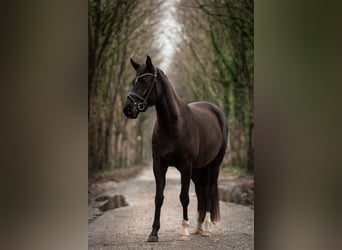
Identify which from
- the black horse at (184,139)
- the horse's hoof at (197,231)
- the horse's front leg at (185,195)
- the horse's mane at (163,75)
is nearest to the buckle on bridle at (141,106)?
the black horse at (184,139)

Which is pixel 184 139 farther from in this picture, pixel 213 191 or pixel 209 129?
pixel 213 191

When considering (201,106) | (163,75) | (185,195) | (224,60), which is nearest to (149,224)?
(185,195)

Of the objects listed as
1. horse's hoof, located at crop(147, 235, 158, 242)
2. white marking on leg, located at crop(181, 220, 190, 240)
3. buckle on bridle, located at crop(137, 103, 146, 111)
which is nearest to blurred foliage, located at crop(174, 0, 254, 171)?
buckle on bridle, located at crop(137, 103, 146, 111)

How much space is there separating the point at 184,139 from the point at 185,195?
16.2 inches

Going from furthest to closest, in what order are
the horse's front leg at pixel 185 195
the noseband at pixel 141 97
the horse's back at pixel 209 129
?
Result: the horse's back at pixel 209 129, the horse's front leg at pixel 185 195, the noseband at pixel 141 97

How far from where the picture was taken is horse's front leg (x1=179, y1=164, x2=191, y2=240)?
11.6 ft

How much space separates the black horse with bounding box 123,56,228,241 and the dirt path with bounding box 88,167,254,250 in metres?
0.05

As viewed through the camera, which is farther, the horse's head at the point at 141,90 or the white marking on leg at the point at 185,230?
the white marking on leg at the point at 185,230

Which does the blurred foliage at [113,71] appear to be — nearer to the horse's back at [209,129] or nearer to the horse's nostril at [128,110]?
the horse's nostril at [128,110]

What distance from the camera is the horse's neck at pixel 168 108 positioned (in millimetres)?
3531
